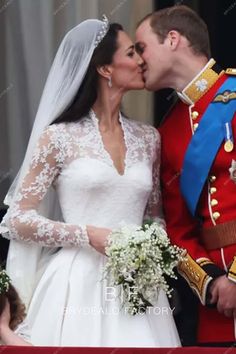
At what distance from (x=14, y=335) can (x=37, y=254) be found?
0.41 meters

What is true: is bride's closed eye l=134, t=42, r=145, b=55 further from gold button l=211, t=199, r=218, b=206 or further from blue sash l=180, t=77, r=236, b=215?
gold button l=211, t=199, r=218, b=206

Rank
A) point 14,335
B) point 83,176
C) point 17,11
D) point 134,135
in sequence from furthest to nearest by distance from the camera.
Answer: point 17,11
point 134,135
point 83,176
point 14,335

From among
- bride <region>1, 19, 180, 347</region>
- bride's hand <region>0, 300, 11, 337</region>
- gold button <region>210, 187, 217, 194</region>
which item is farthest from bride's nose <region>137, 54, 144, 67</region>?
bride's hand <region>0, 300, 11, 337</region>

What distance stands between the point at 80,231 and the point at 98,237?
67mm

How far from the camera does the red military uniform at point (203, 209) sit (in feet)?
10.7

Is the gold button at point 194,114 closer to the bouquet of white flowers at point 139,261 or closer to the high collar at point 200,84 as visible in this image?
the high collar at point 200,84

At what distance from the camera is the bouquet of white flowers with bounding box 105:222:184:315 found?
2977mm

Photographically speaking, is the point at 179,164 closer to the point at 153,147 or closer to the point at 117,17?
the point at 153,147


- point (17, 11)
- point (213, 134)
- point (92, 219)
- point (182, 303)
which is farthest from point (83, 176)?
point (17, 11)

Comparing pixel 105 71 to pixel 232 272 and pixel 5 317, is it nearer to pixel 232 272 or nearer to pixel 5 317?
pixel 232 272

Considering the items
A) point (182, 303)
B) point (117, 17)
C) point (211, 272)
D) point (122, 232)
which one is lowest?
point (182, 303)

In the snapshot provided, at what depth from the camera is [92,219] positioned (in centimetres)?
327

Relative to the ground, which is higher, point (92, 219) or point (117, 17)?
point (117, 17)

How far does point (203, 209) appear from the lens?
3.33 metres
